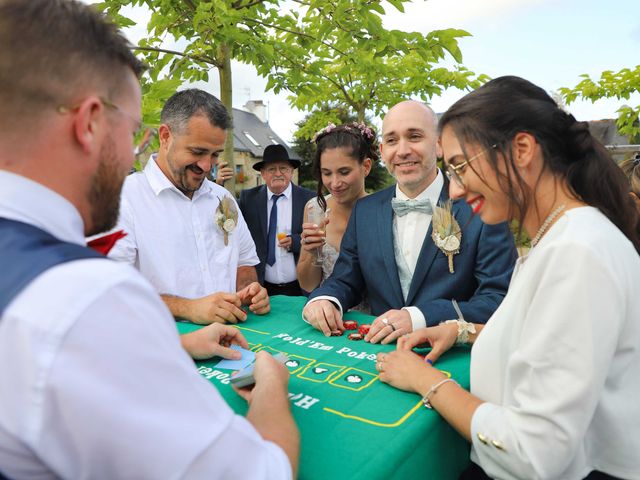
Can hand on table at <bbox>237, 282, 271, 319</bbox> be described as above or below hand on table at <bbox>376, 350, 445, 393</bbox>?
below

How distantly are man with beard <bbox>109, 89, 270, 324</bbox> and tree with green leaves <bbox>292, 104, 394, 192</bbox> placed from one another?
26.0ft

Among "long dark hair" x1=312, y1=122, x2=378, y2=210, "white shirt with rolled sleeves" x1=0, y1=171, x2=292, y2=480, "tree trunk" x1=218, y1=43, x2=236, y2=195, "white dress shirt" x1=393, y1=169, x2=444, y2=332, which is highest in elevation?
"tree trunk" x1=218, y1=43, x2=236, y2=195

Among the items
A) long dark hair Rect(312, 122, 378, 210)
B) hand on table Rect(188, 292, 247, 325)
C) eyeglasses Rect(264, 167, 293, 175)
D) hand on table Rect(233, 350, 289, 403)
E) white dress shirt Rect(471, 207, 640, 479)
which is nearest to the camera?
white dress shirt Rect(471, 207, 640, 479)

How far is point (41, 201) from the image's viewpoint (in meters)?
0.97

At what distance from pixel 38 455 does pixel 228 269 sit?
290cm

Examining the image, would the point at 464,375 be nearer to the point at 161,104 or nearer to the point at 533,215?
the point at 533,215

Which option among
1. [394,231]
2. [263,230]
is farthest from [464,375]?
[263,230]

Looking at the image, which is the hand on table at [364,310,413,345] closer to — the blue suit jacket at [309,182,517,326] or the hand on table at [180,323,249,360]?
the blue suit jacket at [309,182,517,326]

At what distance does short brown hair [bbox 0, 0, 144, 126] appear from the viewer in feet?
3.26

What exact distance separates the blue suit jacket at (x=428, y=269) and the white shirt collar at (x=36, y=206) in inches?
72.7

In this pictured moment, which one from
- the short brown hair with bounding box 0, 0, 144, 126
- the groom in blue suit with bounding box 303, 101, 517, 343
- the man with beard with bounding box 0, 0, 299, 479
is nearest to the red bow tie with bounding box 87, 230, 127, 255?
the man with beard with bounding box 0, 0, 299, 479

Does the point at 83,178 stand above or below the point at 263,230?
above

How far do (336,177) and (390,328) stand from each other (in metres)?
2.19

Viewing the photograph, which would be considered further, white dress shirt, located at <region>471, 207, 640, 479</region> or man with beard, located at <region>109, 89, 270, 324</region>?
man with beard, located at <region>109, 89, 270, 324</region>
